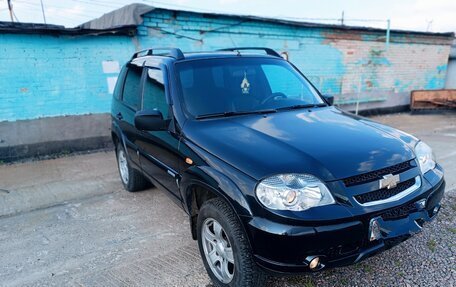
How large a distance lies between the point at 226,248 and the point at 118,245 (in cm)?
152

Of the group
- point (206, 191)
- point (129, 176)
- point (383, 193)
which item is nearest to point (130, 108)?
point (129, 176)

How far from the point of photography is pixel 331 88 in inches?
427

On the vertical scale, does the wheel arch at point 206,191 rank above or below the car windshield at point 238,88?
below

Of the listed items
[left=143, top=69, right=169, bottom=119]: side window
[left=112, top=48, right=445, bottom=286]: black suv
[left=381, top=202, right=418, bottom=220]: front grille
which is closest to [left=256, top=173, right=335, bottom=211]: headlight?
[left=112, top=48, right=445, bottom=286]: black suv

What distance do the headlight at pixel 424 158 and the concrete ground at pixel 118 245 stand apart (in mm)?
871

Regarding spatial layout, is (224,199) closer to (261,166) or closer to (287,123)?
(261,166)

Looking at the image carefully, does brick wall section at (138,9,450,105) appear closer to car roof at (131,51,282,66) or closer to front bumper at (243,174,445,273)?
car roof at (131,51,282,66)

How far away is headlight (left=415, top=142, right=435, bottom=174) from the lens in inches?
105

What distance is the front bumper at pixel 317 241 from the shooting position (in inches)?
79.6

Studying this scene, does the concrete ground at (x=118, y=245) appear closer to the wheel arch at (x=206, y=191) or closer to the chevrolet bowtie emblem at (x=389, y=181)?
the wheel arch at (x=206, y=191)

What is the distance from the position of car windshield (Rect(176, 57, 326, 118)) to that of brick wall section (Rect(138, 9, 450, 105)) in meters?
4.66

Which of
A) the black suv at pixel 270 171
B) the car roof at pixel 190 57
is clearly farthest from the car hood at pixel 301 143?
the car roof at pixel 190 57

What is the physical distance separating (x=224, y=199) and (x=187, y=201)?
25.3 inches

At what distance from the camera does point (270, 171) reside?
2.15 m
